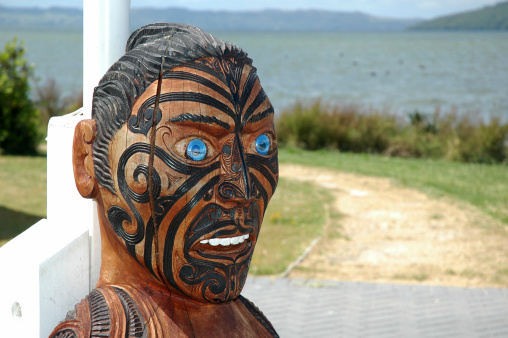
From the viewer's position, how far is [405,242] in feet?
23.9

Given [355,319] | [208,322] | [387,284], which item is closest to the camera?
[208,322]

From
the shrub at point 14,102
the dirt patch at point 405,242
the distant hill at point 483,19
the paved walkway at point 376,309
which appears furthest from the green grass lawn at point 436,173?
the distant hill at point 483,19

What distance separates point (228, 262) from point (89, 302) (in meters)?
0.48

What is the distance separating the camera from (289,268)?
21.2 feet

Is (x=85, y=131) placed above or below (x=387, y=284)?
above

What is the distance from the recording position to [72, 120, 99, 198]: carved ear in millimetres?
1990

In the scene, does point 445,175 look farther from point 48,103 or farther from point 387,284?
point 48,103

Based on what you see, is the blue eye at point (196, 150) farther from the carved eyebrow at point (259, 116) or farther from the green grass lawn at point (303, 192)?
the green grass lawn at point (303, 192)

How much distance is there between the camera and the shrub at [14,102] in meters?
10.1

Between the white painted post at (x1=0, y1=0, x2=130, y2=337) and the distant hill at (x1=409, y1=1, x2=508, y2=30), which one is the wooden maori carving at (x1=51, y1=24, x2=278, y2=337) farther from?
the distant hill at (x1=409, y1=1, x2=508, y2=30)

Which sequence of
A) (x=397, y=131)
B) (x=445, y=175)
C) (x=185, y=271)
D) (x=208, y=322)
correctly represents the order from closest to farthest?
1. (x=185, y=271)
2. (x=208, y=322)
3. (x=445, y=175)
4. (x=397, y=131)

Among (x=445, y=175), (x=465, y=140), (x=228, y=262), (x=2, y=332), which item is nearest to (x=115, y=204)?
(x=228, y=262)

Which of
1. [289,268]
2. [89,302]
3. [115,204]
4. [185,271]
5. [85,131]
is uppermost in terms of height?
[85,131]

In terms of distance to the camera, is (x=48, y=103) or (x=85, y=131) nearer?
(x=85, y=131)
